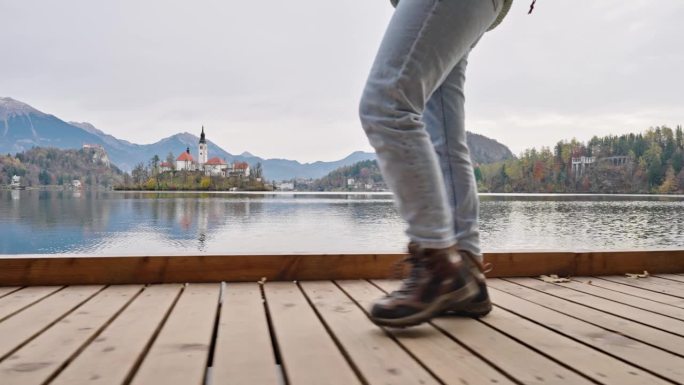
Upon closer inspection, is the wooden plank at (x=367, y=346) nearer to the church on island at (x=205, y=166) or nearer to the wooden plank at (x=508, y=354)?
the wooden plank at (x=508, y=354)

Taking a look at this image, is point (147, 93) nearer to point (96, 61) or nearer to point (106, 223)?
point (96, 61)

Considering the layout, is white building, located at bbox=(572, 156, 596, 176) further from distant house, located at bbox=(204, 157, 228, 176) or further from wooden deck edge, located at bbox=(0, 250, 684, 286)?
wooden deck edge, located at bbox=(0, 250, 684, 286)

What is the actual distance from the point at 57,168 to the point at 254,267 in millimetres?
104523

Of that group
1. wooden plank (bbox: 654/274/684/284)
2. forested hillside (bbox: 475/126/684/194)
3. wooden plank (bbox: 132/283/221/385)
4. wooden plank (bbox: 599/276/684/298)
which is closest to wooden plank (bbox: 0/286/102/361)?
wooden plank (bbox: 132/283/221/385)

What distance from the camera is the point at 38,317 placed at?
1.25 metres

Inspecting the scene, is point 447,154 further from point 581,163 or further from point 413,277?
point 581,163

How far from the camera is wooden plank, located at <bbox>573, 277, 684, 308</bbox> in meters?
1.56

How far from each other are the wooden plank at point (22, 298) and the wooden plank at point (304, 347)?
2.30 feet

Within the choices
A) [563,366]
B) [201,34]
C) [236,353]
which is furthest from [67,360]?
[201,34]

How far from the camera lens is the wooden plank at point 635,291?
1.56 m

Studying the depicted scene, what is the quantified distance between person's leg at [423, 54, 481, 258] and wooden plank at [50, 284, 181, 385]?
2.79ft

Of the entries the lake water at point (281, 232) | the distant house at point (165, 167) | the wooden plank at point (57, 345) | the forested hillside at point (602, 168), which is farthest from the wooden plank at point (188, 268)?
the distant house at point (165, 167)

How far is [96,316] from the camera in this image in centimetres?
127

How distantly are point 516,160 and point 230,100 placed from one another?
69029 mm
